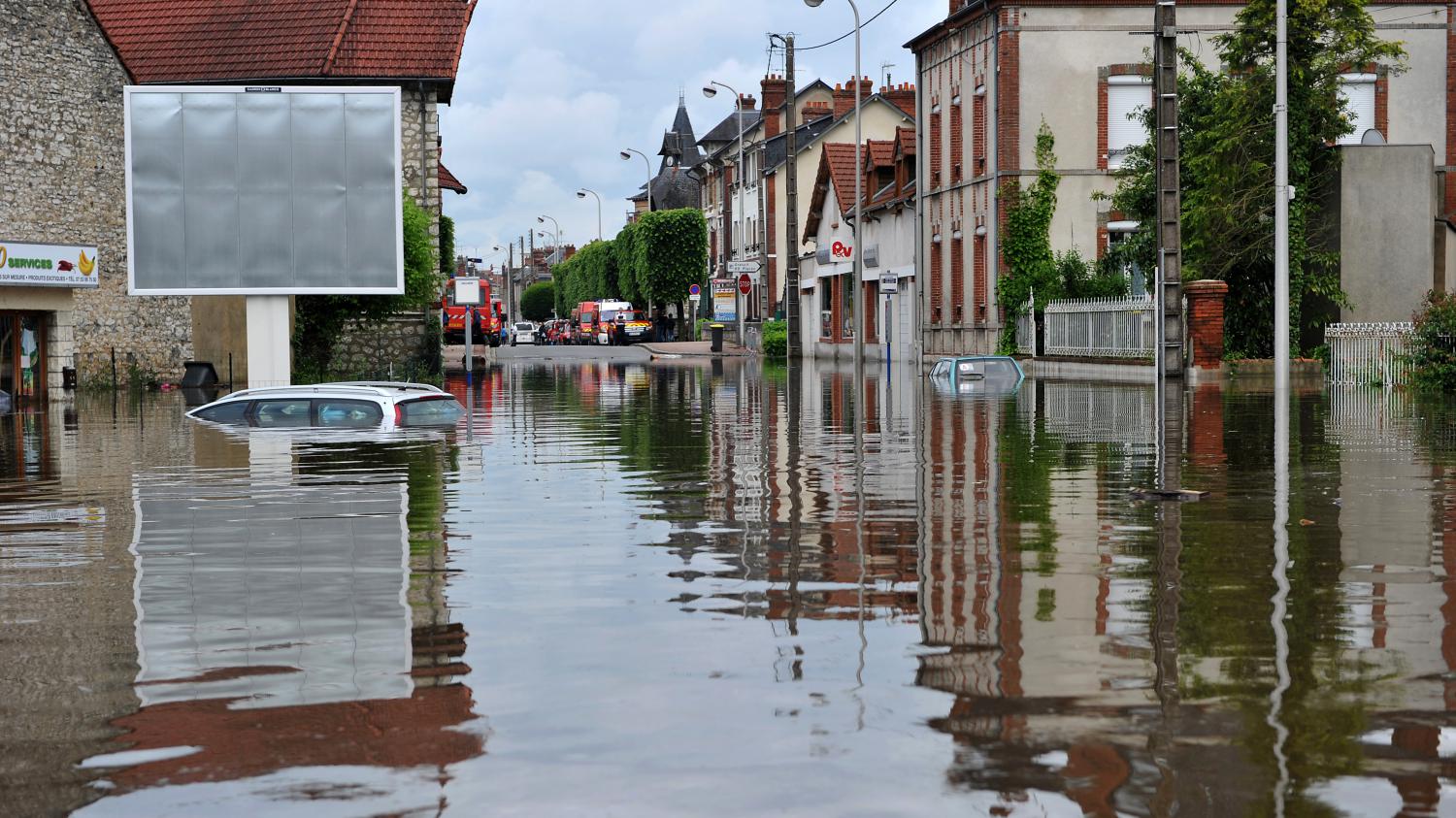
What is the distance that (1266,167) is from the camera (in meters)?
39.2

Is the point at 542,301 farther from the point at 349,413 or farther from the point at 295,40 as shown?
the point at 349,413

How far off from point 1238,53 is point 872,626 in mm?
34792

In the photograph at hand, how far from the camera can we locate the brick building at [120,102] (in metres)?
44.0

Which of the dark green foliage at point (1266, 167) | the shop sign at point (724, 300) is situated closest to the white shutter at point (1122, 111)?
the dark green foliage at point (1266, 167)

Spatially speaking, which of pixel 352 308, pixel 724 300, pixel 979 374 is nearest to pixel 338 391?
pixel 352 308

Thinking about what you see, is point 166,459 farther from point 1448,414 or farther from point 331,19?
point 331,19

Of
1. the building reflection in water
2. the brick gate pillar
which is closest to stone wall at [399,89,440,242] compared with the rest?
the brick gate pillar

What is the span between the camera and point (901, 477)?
54.0 feet

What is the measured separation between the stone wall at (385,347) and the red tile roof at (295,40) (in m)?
6.29

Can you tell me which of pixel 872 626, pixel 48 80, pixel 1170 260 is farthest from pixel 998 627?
pixel 48 80

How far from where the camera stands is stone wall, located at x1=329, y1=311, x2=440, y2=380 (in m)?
48.6

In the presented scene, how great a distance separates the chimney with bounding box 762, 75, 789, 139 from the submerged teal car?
55873mm

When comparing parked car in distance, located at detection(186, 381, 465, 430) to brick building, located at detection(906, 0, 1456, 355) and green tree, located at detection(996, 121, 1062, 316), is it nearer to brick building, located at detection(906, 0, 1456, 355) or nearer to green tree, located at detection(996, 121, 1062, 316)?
green tree, located at detection(996, 121, 1062, 316)

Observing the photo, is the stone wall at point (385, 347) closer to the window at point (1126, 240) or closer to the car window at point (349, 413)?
the window at point (1126, 240)
